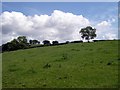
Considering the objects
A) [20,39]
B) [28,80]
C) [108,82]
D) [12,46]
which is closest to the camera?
[108,82]

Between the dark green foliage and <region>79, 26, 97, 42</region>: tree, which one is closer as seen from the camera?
the dark green foliage

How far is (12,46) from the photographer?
9050 cm

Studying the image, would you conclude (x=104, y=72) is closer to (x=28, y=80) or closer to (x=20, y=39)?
(x=28, y=80)

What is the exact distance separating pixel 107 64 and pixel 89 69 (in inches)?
112

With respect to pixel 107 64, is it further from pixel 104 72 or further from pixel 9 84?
pixel 9 84

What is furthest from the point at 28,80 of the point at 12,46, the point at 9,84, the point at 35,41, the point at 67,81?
the point at 35,41

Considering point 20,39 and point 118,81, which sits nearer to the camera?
point 118,81

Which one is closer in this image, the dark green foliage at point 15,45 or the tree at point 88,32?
the dark green foliage at point 15,45

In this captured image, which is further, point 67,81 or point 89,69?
point 89,69

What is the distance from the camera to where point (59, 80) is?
2134cm

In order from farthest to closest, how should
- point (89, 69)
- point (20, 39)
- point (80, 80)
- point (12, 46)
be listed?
point (20, 39) < point (12, 46) < point (89, 69) < point (80, 80)

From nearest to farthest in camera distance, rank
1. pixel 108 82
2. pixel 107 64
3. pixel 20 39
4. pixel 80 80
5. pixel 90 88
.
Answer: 1. pixel 90 88
2. pixel 108 82
3. pixel 80 80
4. pixel 107 64
5. pixel 20 39

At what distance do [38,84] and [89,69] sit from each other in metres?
6.54

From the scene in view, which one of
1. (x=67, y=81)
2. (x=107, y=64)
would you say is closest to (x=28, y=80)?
(x=67, y=81)
